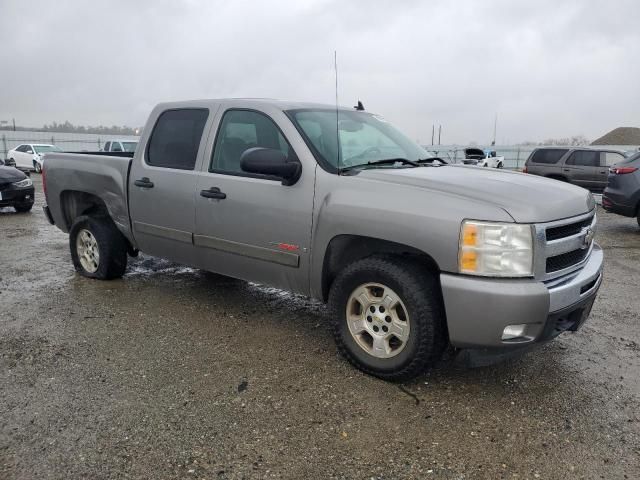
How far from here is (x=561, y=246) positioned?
3127 mm

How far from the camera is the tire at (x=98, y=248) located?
17.9ft

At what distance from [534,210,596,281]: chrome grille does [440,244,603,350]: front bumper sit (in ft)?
0.30

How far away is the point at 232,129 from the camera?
4.27 meters

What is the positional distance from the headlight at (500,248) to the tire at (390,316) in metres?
0.40

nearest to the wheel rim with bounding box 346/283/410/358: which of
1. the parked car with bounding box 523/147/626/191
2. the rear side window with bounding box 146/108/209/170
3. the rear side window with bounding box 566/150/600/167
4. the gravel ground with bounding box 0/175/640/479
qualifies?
the gravel ground with bounding box 0/175/640/479

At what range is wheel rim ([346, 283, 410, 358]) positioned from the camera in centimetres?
Result: 329

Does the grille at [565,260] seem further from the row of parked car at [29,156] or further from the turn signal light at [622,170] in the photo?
the row of parked car at [29,156]

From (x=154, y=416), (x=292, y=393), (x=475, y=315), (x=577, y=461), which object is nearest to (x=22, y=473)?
(x=154, y=416)

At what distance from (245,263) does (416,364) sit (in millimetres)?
1581

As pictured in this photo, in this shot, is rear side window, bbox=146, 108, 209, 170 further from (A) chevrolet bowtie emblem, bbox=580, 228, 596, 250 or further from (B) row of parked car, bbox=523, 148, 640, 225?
(B) row of parked car, bbox=523, 148, 640, 225

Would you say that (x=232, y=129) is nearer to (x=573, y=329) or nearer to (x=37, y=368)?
(x=37, y=368)

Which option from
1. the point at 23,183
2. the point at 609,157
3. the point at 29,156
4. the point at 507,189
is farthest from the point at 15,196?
the point at 29,156

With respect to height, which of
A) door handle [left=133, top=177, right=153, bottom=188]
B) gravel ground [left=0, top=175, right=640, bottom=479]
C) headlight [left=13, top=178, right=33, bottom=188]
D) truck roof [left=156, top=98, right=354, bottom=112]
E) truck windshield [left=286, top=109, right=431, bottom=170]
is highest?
truck roof [left=156, top=98, right=354, bottom=112]

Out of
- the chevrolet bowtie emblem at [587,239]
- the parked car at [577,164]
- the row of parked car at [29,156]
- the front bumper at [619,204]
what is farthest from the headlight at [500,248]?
the row of parked car at [29,156]
